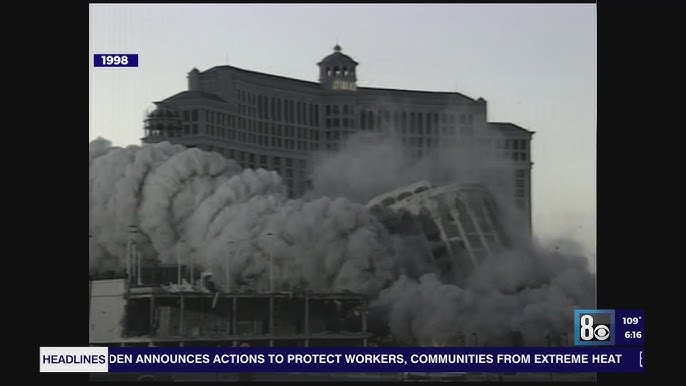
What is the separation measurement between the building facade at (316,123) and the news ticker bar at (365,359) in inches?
169

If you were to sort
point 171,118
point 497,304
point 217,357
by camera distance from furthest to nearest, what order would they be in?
point 497,304 → point 171,118 → point 217,357

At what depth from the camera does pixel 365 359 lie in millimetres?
21047

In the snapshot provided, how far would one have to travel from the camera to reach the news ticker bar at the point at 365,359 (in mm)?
21031

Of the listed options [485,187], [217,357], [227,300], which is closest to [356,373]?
[217,357]

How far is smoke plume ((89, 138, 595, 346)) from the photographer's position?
25.8m

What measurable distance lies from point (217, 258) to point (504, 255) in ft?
14.4

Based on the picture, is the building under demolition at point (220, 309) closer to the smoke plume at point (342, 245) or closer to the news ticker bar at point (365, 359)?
the smoke plume at point (342, 245)

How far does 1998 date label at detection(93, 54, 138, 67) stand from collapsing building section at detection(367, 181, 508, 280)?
6077mm

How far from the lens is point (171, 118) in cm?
2467

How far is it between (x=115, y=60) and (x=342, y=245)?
18.7 feet

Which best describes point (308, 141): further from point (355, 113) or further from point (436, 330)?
point (436, 330)
